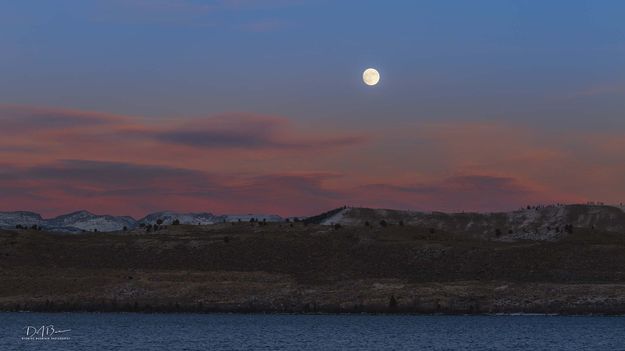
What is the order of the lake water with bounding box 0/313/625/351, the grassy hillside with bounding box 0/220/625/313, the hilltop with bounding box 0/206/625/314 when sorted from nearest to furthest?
the lake water with bounding box 0/313/625/351, the hilltop with bounding box 0/206/625/314, the grassy hillside with bounding box 0/220/625/313

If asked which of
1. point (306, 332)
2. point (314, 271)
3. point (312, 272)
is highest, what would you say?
point (314, 271)

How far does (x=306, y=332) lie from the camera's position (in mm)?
102562

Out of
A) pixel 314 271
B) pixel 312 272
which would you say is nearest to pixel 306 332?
pixel 312 272

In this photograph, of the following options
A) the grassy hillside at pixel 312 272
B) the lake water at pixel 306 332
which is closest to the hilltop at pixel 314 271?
the grassy hillside at pixel 312 272

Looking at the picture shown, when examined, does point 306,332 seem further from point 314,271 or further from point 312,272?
point 314,271

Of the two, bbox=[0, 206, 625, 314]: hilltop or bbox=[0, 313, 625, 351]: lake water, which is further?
bbox=[0, 206, 625, 314]: hilltop

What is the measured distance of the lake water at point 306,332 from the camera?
88.1 m

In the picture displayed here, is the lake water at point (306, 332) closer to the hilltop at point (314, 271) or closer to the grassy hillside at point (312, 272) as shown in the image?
the grassy hillside at point (312, 272)

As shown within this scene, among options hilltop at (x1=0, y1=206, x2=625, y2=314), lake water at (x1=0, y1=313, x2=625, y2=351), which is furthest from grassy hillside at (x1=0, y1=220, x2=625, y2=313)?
lake water at (x1=0, y1=313, x2=625, y2=351)

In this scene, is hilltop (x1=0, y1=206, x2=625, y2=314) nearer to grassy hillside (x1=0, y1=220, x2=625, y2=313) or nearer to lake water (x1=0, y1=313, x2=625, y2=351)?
grassy hillside (x1=0, y1=220, x2=625, y2=313)

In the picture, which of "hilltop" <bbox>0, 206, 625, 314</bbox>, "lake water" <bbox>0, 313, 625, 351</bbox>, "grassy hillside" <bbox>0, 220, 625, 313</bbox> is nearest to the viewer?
"lake water" <bbox>0, 313, 625, 351</bbox>

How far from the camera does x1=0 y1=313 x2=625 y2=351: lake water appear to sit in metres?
88.1

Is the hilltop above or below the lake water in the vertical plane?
above

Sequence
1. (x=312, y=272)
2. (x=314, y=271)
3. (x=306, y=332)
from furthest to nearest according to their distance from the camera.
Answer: (x=314, y=271)
(x=312, y=272)
(x=306, y=332)
